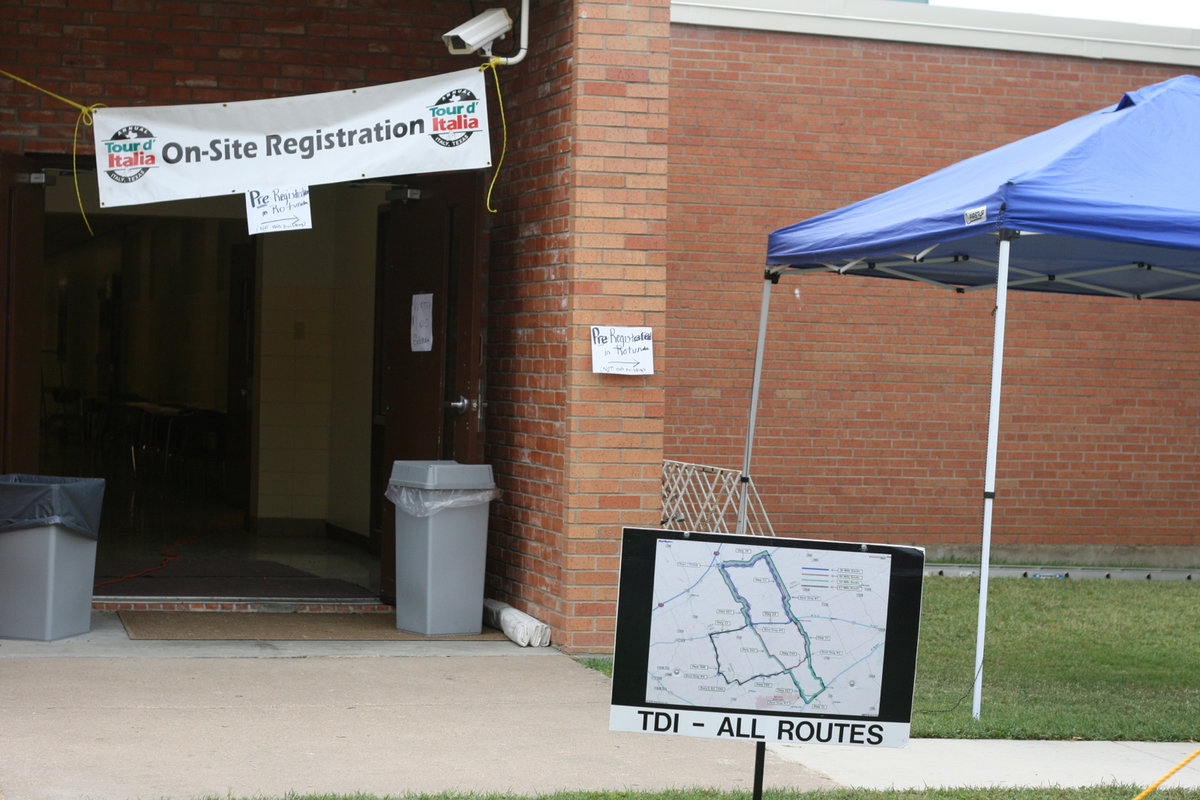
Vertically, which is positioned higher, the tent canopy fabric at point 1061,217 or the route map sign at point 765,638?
the tent canopy fabric at point 1061,217

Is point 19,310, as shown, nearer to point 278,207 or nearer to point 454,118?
point 278,207

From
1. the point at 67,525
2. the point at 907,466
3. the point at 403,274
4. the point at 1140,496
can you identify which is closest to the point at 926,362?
the point at 907,466

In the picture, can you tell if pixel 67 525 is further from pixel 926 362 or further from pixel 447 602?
pixel 926 362

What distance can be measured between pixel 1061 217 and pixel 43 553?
542 cm

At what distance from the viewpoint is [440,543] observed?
7.89 metres

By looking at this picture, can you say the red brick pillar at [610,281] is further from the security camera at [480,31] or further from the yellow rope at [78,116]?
the yellow rope at [78,116]

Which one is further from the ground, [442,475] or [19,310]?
[19,310]

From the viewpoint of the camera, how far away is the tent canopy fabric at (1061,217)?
6.27m

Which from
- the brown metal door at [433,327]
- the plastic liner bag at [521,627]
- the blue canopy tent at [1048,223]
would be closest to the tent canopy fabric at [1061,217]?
the blue canopy tent at [1048,223]

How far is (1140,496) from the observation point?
13.3m

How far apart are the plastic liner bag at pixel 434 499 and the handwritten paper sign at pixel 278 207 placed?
1.65 meters

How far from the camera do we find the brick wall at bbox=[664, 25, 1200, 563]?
1237cm

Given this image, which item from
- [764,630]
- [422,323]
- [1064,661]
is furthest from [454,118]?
[1064,661]

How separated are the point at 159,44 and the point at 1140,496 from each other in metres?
9.87
